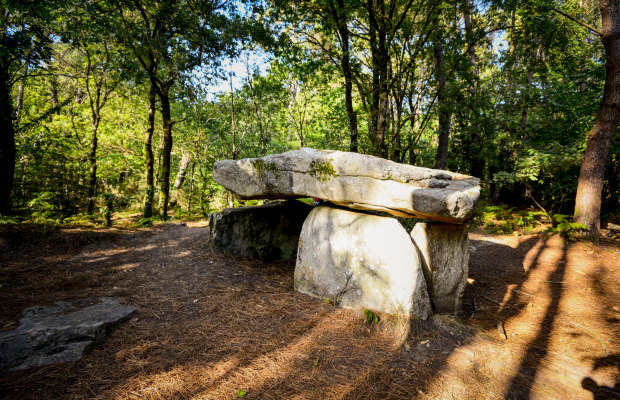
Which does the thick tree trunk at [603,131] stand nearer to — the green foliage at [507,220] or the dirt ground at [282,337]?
the green foliage at [507,220]

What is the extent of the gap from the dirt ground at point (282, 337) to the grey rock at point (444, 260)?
0.27 m

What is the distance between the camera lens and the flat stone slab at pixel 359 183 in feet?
9.91

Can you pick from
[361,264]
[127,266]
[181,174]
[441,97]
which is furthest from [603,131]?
[181,174]

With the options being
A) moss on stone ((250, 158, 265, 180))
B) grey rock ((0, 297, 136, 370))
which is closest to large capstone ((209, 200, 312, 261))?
moss on stone ((250, 158, 265, 180))

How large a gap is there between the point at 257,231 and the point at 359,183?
8.25 ft

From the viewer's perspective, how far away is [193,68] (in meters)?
7.71

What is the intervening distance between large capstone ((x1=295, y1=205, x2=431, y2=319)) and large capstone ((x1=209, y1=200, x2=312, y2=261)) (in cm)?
143

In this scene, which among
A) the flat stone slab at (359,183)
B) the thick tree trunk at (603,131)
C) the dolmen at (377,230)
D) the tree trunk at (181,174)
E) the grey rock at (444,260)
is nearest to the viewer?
the flat stone slab at (359,183)

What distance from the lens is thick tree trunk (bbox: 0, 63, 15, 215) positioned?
201 inches

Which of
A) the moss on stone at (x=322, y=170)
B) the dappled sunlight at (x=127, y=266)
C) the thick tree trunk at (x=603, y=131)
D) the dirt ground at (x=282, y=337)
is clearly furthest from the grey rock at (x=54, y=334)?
the thick tree trunk at (x=603, y=131)

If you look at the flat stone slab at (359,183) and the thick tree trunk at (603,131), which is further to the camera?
the thick tree trunk at (603,131)

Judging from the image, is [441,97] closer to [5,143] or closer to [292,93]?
[292,93]

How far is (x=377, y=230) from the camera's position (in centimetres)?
347

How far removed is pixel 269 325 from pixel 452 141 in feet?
40.3
